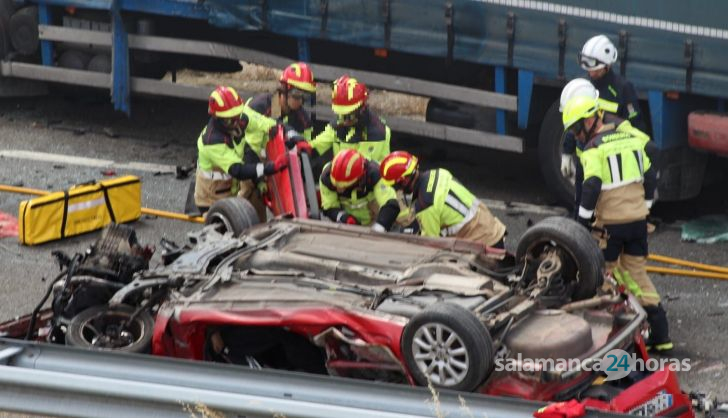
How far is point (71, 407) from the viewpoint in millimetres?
6363

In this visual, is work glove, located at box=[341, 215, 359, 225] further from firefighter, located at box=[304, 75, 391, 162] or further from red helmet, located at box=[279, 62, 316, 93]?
red helmet, located at box=[279, 62, 316, 93]

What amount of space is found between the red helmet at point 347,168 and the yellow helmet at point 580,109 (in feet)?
4.45

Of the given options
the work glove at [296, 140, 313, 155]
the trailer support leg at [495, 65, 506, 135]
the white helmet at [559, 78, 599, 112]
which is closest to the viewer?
the white helmet at [559, 78, 599, 112]

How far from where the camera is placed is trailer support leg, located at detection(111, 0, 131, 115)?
14.4m

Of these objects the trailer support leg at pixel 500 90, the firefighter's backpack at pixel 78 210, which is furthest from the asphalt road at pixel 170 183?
the trailer support leg at pixel 500 90

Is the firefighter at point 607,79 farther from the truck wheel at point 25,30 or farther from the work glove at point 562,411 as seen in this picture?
the truck wheel at point 25,30

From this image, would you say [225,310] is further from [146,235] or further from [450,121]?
[450,121]

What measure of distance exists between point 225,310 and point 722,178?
265 inches

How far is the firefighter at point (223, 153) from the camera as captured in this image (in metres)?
10.6

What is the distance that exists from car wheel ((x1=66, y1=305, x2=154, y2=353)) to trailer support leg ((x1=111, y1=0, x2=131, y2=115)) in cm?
701

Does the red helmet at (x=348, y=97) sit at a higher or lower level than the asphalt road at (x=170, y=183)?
higher

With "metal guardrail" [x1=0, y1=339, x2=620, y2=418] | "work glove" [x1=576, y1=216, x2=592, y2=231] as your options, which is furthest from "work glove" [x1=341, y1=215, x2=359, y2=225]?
"metal guardrail" [x1=0, y1=339, x2=620, y2=418]

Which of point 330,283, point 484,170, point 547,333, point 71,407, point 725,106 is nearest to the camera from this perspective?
point 71,407

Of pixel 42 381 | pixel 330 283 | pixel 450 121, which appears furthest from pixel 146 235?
pixel 42 381
